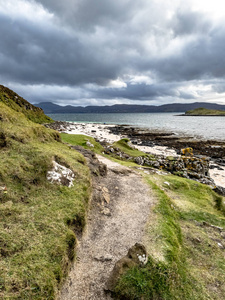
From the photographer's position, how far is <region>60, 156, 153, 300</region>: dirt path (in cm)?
719

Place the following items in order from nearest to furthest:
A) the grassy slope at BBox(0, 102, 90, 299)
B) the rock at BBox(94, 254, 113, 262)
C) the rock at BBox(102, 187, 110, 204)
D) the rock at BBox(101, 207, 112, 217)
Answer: the grassy slope at BBox(0, 102, 90, 299) < the rock at BBox(94, 254, 113, 262) < the rock at BBox(101, 207, 112, 217) < the rock at BBox(102, 187, 110, 204)

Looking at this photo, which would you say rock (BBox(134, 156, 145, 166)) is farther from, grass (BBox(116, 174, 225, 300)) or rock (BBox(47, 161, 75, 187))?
rock (BBox(47, 161, 75, 187))

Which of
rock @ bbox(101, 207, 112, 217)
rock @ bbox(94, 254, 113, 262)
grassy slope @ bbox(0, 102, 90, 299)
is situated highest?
grassy slope @ bbox(0, 102, 90, 299)

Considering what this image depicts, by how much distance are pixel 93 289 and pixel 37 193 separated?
19.5ft

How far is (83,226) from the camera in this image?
33.1ft

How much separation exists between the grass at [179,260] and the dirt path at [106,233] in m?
0.95

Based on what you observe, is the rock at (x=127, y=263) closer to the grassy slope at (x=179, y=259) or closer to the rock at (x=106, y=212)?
the grassy slope at (x=179, y=259)

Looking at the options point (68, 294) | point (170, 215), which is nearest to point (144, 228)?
point (170, 215)

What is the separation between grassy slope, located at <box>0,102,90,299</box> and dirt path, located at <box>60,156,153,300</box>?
0.87m

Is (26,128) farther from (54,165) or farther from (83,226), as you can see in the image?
(83,226)

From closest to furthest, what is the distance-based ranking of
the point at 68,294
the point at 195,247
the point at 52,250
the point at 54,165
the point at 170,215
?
the point at 68,294 → the point at 52,250 → the point at 195,247 → the point at 54,165 → the point at 170,215

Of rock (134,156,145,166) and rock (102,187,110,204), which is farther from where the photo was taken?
rock (134,156,145,166)

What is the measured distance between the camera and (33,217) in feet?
27.8

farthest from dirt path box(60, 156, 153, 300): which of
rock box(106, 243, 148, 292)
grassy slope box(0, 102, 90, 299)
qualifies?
grassy slope box(0, 102, 90, 299)
